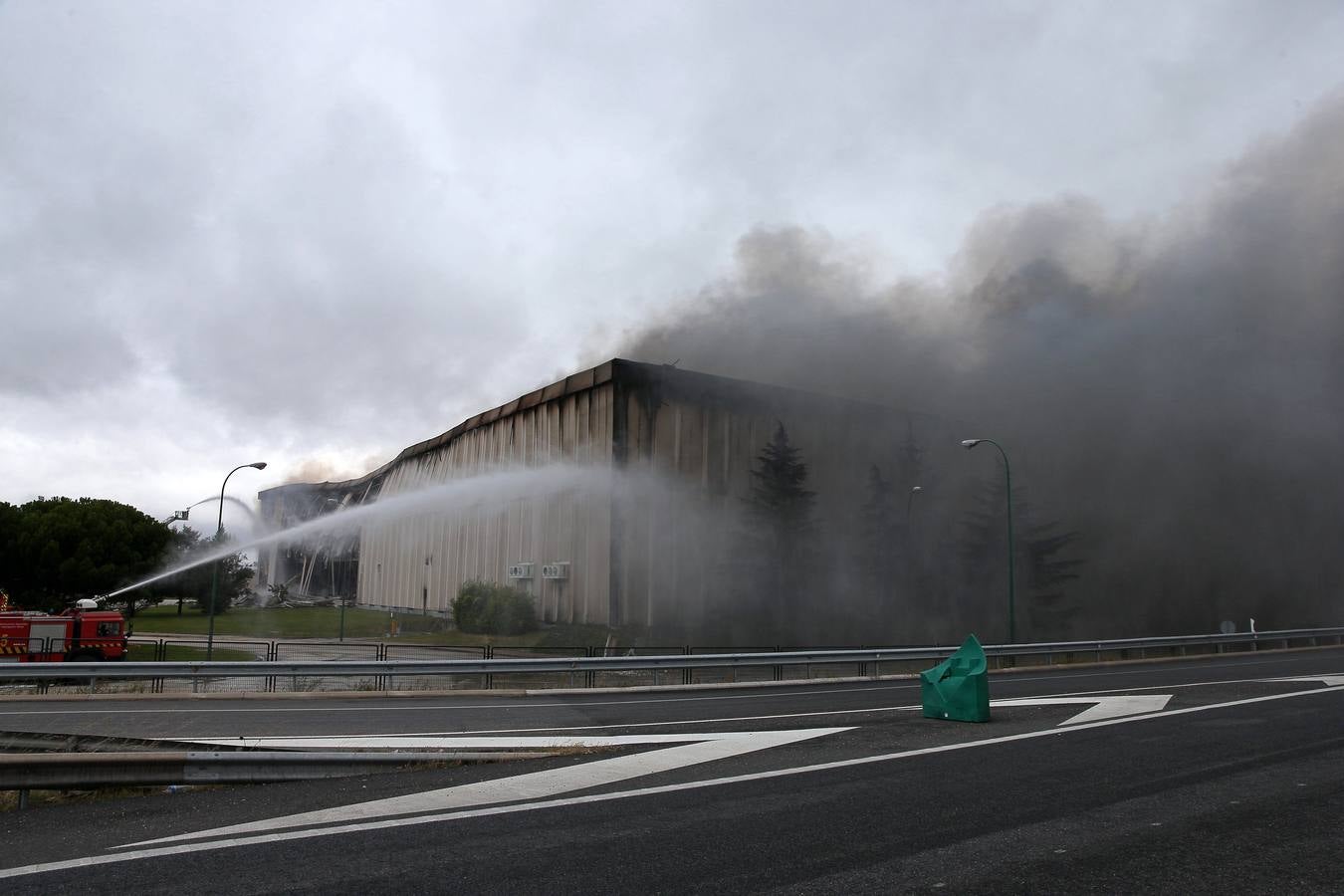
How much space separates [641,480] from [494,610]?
900 centimetres

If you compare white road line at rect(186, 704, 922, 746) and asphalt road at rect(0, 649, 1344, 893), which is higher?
asphalt road at rect(0, 649, 1344, 893)

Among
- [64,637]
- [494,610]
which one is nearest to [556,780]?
[64,637]

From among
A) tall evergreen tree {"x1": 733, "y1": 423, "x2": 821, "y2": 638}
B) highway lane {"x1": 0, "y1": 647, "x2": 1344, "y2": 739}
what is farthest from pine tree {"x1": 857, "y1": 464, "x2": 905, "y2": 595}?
highway lane {"x1": 0, "y1": 647, "x2": 1344, "y2": 739}

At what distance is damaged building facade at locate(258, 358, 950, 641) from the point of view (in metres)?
38.0

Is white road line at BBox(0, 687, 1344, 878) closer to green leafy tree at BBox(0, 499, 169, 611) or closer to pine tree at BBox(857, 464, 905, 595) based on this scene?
pine tree at BBox(857, 464, 905, 595)

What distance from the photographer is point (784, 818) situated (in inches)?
241

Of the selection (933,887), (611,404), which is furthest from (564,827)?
(611,404)

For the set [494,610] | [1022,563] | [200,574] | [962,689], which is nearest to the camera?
[962,689]

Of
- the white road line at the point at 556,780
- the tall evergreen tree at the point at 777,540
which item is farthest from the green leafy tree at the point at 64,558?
the white road line at the point at 556,780

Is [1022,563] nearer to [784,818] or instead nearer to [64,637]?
[64,637]

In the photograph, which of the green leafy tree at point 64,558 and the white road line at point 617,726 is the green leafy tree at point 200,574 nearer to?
the green leafy tree at point 64,558

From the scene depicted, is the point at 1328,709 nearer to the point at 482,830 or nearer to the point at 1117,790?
the point at 1117,790

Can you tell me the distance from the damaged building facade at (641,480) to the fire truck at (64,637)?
39.9ft

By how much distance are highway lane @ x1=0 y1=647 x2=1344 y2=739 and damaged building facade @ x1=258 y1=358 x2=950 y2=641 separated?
723 inches
